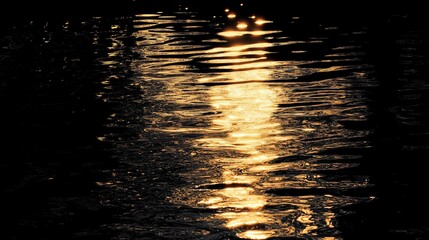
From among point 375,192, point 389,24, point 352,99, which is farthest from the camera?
point 389,24

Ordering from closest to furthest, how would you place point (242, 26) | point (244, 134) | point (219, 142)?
point (219, 142)
point (244, 134)
point (242, 26)

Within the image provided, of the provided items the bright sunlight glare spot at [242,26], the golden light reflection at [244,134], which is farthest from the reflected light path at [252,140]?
the bright sunlight glare spot at [242,26]

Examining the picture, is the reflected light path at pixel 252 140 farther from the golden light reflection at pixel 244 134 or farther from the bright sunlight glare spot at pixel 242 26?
the bright sunlight glare spot at pixel 242 26

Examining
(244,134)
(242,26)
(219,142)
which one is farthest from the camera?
(242,26)

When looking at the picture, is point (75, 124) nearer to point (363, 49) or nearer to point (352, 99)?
point (352, 99)

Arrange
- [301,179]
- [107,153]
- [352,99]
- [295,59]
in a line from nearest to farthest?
1. [301,179]
2. [107,153]
3. [352,99]
4. [295,59]

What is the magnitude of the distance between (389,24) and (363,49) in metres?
6.90

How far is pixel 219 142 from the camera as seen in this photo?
9.84 metres

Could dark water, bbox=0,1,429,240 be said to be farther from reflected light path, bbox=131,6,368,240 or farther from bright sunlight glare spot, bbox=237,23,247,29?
bright sunlight glare spot, bbox=237,23,247,29

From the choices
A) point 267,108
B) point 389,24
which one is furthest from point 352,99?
point 389,24

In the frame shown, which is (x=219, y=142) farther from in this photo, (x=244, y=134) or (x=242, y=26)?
(x=242, y=26)

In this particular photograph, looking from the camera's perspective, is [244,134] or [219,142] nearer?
[219,142]

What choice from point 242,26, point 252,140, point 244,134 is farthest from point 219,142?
point 242,26

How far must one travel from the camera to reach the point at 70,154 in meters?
9.56
